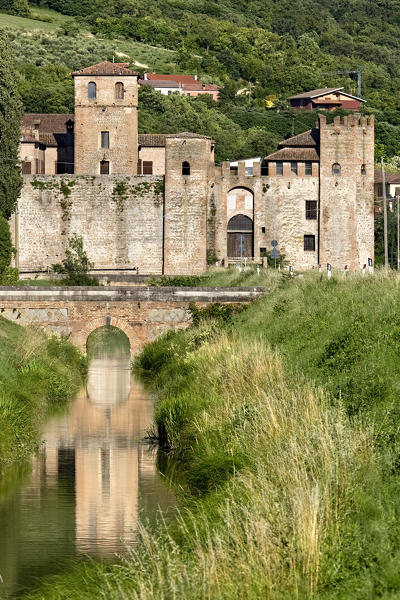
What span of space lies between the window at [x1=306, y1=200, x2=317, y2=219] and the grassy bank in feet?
82.7

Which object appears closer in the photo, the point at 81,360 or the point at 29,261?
the point at 81,360

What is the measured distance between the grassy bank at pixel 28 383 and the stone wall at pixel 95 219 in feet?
70.3

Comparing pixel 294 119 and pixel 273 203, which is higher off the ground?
pixel 294 119

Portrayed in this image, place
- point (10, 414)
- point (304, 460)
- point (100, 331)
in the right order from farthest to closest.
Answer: point (100, 331) < point (10, 414) < point (304, 460)

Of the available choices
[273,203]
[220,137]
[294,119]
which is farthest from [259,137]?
[273,203]

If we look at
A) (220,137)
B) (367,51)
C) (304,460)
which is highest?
(367,51)

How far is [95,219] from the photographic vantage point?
62.8 m

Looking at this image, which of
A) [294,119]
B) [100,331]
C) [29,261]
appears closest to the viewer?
[100,331]

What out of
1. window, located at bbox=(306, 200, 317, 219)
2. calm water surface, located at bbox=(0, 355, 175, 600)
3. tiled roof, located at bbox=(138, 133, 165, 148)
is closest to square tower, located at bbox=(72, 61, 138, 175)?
tiled roof, located at bbox=(138, 133, 165, 148)

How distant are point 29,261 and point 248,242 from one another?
10.1 metres

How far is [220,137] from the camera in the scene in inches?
3787

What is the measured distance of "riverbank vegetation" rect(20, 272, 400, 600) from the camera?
11.7m

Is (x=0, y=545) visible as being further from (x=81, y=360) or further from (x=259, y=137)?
(x=259, y=137)

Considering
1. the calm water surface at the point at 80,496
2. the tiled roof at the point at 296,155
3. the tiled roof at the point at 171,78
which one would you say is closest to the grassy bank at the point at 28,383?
the calm water surface at the point at 80,496
